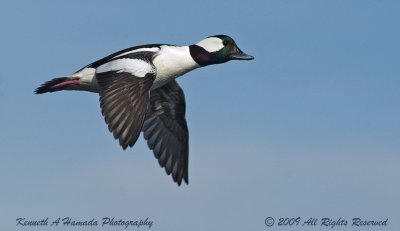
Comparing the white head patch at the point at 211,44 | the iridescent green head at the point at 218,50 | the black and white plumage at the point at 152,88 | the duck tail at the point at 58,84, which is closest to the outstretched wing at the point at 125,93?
the black and white plumage at the point at 152,88

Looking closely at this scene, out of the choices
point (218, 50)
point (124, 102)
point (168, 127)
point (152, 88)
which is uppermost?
point (218, 50)

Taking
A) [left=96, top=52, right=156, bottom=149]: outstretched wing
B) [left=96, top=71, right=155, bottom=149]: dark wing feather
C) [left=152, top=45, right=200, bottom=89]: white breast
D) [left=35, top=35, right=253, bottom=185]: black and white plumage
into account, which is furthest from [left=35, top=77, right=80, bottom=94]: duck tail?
[left=152, top=45, right=200, bottom=89]: white breast

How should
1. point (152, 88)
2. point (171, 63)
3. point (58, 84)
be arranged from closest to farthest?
point (58, 84) < point (171, 63) < point (152, 88)

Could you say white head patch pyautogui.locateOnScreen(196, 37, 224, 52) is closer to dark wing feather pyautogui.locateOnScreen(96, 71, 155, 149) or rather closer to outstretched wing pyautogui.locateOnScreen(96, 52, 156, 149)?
outstretched wing pyautogui.locateOnScreen(96, 52, 156, 149)

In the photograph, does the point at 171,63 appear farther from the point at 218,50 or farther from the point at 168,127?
the point at 168,127

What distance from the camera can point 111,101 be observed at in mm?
12695

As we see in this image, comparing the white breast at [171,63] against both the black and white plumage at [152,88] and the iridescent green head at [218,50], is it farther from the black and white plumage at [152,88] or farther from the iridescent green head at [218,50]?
the iridescent green head at [218,50]

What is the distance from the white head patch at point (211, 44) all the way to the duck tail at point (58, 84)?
1.98m

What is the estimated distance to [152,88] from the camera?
14.5 m

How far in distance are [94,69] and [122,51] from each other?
1.81 feet

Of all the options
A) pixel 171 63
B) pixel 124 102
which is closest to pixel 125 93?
pixel 124 102

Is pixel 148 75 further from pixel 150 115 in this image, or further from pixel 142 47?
pixel 150 115

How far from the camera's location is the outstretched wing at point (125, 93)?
12430 millimetres

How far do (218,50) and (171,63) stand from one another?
0.95 meters
